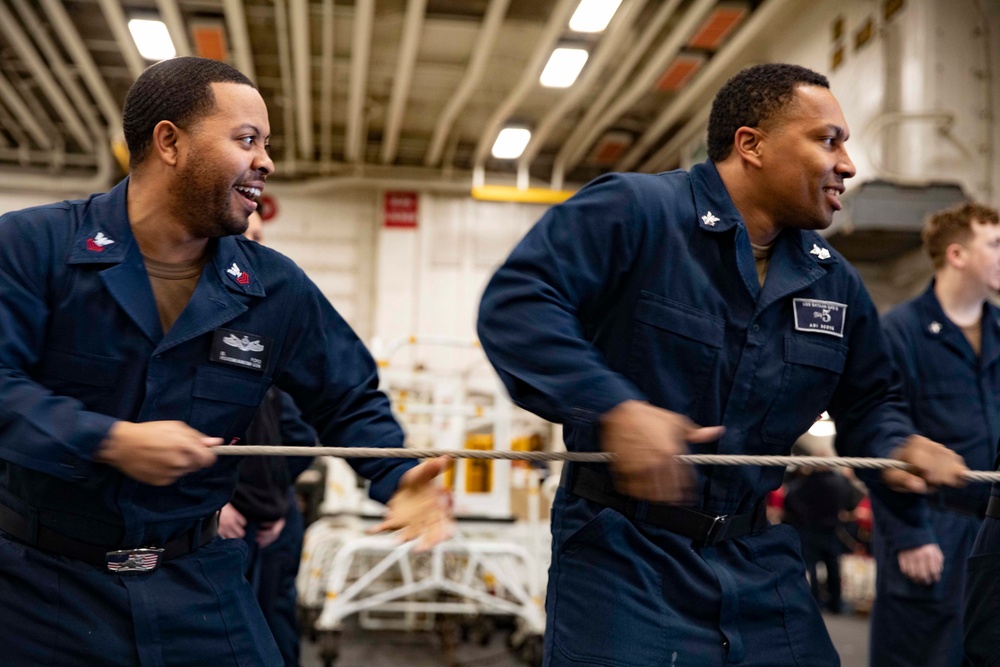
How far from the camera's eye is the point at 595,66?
29.8 ft

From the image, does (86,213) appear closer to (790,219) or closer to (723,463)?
(723,463)

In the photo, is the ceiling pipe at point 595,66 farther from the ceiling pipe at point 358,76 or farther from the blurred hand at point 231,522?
the blurred hand at point 231,522

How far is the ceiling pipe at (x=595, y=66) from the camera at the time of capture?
313 inches

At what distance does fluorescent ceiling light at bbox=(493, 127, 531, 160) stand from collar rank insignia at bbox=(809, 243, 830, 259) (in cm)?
936

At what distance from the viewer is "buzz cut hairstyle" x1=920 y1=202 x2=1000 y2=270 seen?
3.57 meters

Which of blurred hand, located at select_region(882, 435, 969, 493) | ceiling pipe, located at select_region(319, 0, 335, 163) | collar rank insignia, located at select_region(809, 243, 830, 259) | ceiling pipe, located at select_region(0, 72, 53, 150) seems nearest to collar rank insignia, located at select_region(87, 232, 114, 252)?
collar rank insignia, located at select_region(809, 243, 830, 259)

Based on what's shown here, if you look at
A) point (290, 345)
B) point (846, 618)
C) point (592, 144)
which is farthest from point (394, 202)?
point (290, 345)

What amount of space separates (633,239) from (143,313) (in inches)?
38.0

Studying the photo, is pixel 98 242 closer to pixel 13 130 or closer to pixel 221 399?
pixel 221 399

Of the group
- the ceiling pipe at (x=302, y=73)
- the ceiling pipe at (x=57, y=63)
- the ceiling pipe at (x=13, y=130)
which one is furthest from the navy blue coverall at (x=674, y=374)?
the ceiling pipe at (x=13, y=130)

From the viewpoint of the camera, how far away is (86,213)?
190 cm

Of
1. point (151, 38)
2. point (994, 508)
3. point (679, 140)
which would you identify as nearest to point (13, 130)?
point (151, 38)

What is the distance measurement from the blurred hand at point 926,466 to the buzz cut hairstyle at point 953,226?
1769 mm

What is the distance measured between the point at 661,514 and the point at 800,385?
1.41 ft
